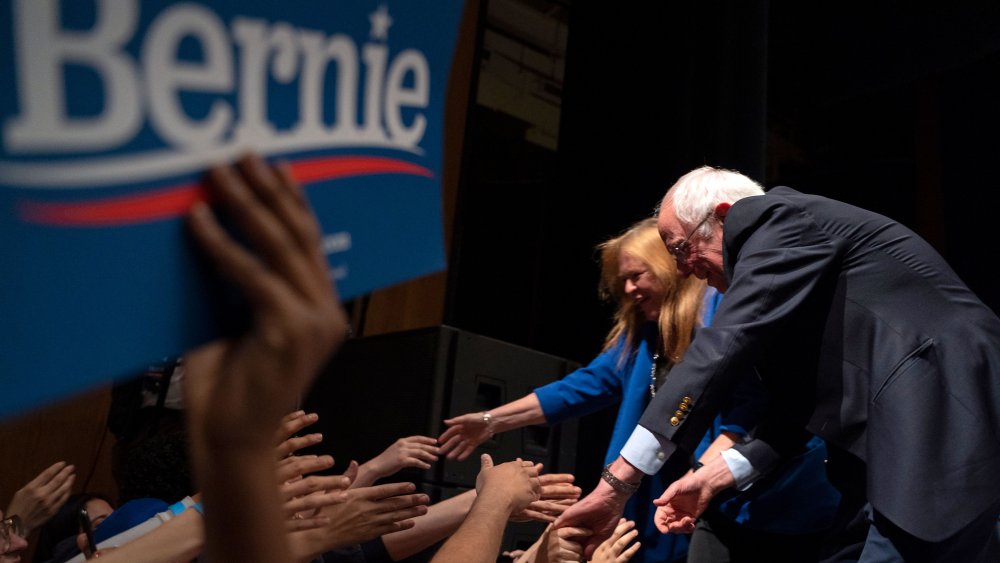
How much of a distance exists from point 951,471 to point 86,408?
10.8ft

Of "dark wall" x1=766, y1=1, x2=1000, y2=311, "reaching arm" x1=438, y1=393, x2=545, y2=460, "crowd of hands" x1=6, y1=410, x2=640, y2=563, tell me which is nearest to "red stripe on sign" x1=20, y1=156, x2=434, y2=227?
"crowd of hands" x1=6, y1=410, x2=640, y2=563

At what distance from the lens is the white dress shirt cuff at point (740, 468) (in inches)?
72.2

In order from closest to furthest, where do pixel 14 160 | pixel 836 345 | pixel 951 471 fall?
1. pixel 14 160
2. pixel 951 471
3. pixel 836 345

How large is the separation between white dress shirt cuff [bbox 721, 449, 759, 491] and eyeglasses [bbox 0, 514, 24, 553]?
1.44 metres

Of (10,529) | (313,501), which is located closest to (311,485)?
(313,501)

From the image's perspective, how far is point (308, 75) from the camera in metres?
0.67

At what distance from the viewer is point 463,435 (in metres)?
2.57

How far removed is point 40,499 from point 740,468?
1514 millimetres

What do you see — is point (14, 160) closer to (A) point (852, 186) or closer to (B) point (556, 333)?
(B) point (556, 333)

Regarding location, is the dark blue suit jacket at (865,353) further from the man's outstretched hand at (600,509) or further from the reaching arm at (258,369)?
the reaching arm at (258,369)

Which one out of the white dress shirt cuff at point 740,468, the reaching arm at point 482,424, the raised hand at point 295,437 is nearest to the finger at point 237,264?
the raised hand at point 295,437

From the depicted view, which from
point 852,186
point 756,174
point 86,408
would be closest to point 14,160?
point 756,174

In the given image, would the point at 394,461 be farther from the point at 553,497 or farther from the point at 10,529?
the point at 10,529

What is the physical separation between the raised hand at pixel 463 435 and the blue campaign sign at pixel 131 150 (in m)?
1.88
